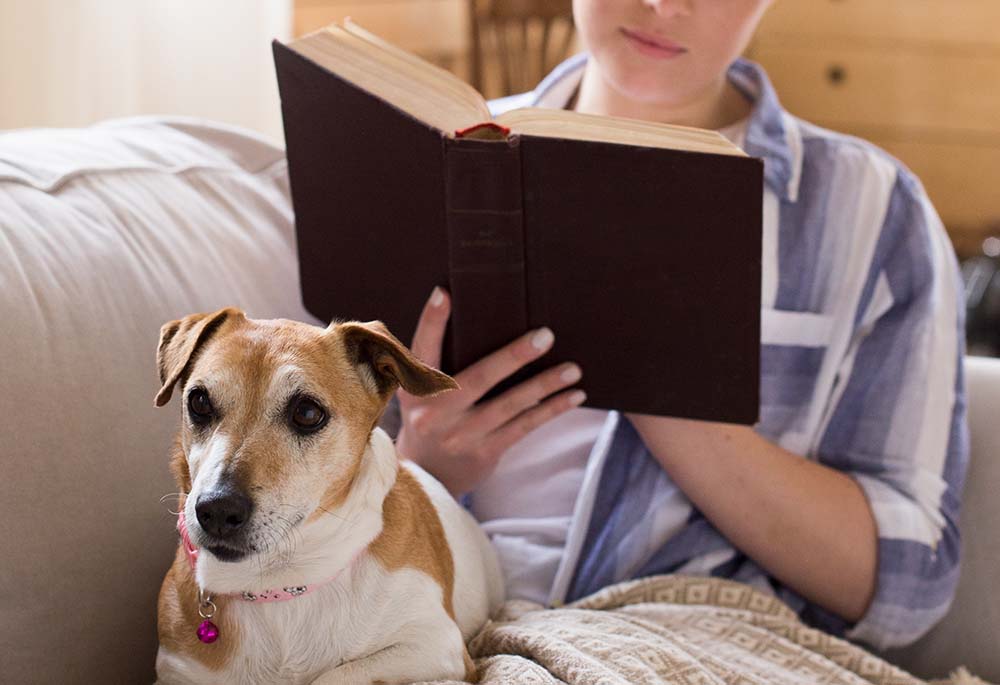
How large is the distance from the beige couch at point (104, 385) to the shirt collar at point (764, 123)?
0.43 m

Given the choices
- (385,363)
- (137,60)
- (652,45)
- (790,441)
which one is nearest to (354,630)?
(385,363)

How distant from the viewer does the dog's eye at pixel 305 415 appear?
85 cm

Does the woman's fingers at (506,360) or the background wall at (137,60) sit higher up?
→ the background wall at (137,60)

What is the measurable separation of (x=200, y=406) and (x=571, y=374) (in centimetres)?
38

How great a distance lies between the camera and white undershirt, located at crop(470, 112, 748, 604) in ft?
4.24

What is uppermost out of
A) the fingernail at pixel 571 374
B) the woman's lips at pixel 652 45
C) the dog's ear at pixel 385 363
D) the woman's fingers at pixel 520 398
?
the woman's lips at pixel 652 45

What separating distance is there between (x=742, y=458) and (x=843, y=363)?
20 centimetres

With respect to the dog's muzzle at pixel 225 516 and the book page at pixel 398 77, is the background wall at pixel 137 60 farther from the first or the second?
the dog's muzzle at pixel 225 516

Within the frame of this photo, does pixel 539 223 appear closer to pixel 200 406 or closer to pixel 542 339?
pixel 542 339

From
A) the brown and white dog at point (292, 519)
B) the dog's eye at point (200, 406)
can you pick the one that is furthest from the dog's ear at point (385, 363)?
the dog's eye at point (200, 406)

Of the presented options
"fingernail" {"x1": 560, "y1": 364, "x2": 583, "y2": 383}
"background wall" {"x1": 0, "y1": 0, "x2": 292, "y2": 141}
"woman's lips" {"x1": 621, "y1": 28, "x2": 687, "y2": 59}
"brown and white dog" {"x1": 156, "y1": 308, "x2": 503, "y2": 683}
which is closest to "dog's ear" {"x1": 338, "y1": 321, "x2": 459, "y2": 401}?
"brown and white dog" {"x1": 156, "y1": 308, "x2": 503, "y2": 683}

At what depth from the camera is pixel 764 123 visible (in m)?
1.39

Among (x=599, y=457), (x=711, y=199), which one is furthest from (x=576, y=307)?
(x=599, y=457)

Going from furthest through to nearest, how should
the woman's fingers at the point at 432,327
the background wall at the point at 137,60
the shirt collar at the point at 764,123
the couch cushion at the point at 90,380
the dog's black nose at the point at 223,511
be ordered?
the background wall at the point at 137,60, the shirt collar at the point at 764,123, the woman's fingers at the point at 432,327, the couch cushion at the point at 90,380, the dog's black nose at the point at 223,511
